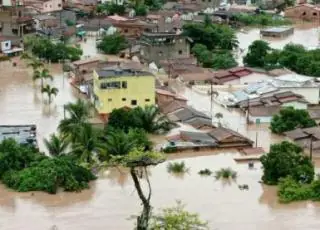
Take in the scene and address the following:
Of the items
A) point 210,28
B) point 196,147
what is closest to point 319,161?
point 196,147

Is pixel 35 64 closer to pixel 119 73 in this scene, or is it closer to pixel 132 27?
pixel 119 73

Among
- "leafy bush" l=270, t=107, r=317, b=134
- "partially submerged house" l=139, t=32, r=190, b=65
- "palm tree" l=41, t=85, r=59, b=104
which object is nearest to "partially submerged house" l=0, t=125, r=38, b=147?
"palm tree" l=41, t=85, r=59, b=104

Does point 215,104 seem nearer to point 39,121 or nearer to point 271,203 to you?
point 39,121

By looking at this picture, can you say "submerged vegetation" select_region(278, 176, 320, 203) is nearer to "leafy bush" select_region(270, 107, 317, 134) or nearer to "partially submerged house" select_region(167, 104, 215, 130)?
"leafy bush" select_region(270, 107, 317, 134)

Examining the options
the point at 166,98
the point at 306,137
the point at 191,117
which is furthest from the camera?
the point at 166,98

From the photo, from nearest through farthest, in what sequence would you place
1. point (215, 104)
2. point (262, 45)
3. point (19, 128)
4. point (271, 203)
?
point (271, 203)
point (19, 128)
point (215, 104)
point (262, 45)

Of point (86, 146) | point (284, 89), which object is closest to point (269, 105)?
point (284, 89)
